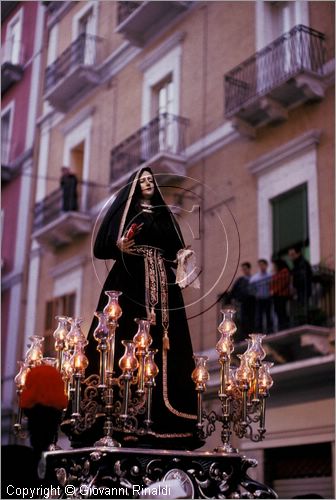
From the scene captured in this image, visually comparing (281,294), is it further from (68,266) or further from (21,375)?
(68,266)

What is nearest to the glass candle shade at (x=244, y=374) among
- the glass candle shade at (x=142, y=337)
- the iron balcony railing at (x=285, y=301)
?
the glass candle shade at (x=142, y=337)

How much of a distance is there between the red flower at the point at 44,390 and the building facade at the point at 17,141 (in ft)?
33.0

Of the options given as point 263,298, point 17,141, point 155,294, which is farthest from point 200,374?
point 17,141

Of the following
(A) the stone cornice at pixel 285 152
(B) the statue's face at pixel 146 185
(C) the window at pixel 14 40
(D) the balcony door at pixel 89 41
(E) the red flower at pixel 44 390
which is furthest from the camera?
(C) the window at pixel 14 40

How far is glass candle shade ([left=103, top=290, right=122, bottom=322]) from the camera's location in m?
4.26

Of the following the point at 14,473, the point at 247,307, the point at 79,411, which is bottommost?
the point at 14,473

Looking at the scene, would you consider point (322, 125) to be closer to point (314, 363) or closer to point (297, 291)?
point (297, 291)

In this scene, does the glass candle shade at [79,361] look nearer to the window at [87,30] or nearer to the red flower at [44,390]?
the red flower at [44,390]

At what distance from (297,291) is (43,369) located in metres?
5.46

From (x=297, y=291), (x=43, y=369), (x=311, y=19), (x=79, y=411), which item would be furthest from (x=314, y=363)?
(x=43, y=369)

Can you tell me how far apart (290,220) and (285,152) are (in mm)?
798

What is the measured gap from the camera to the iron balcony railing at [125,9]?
12.6 metres

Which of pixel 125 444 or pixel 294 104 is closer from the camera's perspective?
pixel 125 444

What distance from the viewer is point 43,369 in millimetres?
3664
